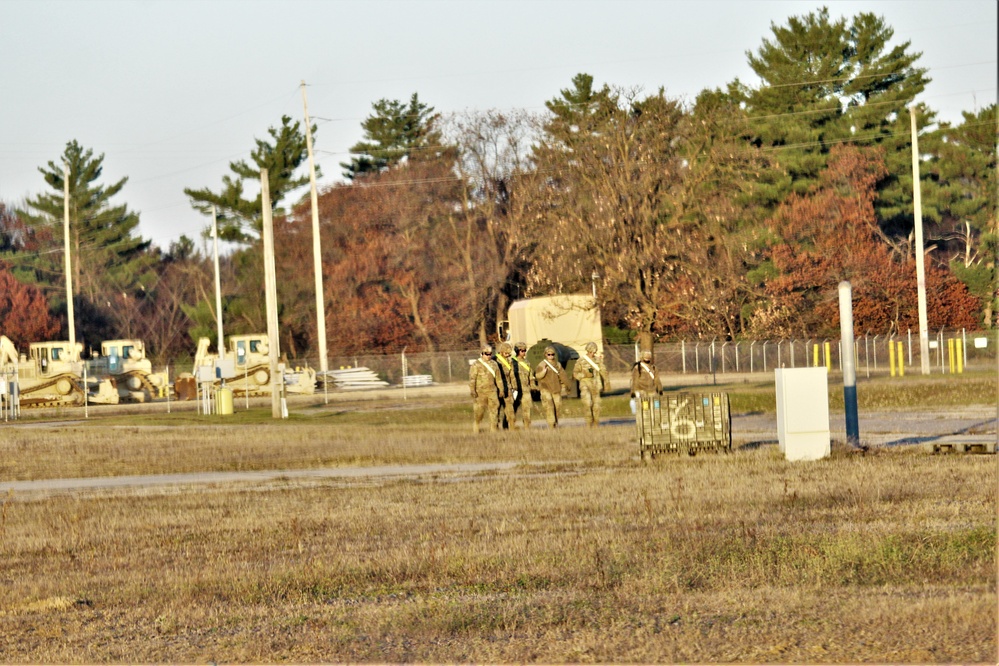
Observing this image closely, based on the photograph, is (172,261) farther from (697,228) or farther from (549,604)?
(549,604)

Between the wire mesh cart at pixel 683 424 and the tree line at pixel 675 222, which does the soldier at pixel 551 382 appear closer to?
the wire mesh cart at pixel 683 424

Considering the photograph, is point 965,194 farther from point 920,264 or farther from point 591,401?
point 591,401

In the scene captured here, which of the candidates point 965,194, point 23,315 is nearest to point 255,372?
point 23,315

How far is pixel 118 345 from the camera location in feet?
201

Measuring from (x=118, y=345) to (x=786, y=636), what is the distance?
55.7 meters

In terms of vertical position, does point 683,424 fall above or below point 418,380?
below

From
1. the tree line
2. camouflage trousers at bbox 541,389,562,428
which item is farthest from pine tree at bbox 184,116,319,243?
camouflage trousers at bbox 541,389,562,428

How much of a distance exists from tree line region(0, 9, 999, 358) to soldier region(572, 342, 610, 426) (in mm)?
21328

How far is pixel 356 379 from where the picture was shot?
201ft

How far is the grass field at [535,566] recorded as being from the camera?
8633mm

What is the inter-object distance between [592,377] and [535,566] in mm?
17394

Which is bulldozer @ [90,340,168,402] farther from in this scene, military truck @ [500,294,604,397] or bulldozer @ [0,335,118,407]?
military truck @ [500,294,604,397]

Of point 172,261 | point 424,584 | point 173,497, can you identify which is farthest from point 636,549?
point 172,261

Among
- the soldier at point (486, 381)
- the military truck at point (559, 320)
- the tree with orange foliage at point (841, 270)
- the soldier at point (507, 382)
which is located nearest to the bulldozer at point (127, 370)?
the military truck at point (559, 320)
